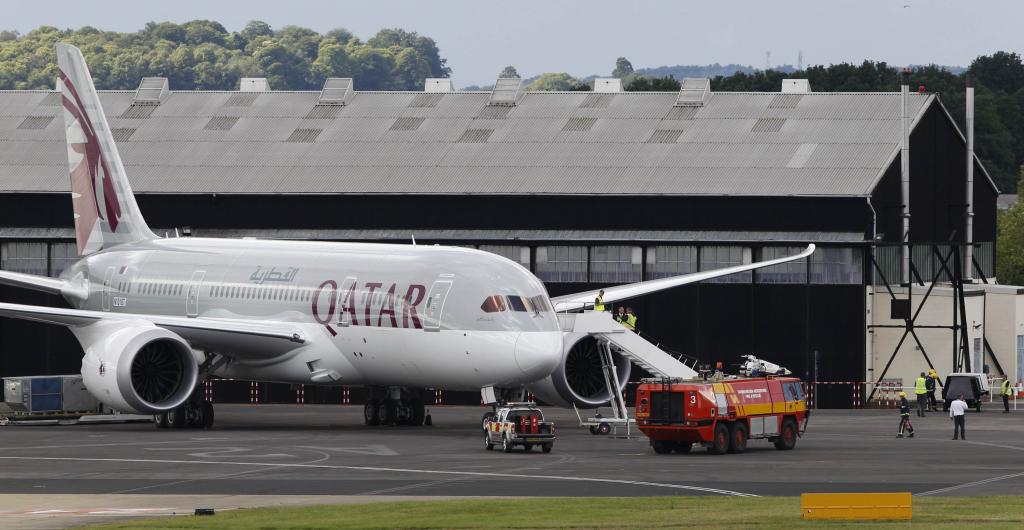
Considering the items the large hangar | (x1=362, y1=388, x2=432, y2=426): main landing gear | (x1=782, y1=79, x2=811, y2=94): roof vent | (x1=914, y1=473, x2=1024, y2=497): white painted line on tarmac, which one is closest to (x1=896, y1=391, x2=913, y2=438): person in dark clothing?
(x1=914, y1=473, x2=1024, y2=497): white painted line on tarmac

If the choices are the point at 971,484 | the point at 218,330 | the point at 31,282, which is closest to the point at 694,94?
the point at 31,282

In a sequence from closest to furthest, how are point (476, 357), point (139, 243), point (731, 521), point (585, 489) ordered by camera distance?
point (731, 521)
point (585, 489)
point (476, 357)
point (139, 243)

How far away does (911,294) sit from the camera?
79.9 metres

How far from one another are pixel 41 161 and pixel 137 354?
2940 centimetres

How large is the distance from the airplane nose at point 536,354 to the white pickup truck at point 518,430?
66.7 inches

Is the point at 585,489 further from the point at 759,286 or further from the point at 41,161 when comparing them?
the point at 41,161

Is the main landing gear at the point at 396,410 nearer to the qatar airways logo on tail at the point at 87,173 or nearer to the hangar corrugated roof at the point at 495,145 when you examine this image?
the qatar airways logo on tail at the point at 87,173

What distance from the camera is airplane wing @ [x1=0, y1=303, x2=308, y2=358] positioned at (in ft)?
194

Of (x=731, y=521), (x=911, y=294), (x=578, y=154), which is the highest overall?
(x=578, y=154)

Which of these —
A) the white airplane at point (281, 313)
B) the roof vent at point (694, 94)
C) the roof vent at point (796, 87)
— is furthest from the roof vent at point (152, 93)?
the roof vent at point (796, 87)

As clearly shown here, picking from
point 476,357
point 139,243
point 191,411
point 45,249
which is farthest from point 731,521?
point 45,249

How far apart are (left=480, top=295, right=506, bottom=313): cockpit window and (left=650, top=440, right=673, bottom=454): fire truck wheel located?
6.36m

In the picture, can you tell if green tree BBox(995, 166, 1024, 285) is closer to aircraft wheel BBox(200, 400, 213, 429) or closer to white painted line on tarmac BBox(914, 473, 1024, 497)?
aircraft wheel BBox(200, 400, 213, 429)

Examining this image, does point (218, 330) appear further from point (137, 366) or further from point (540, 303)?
point (540, 303)
